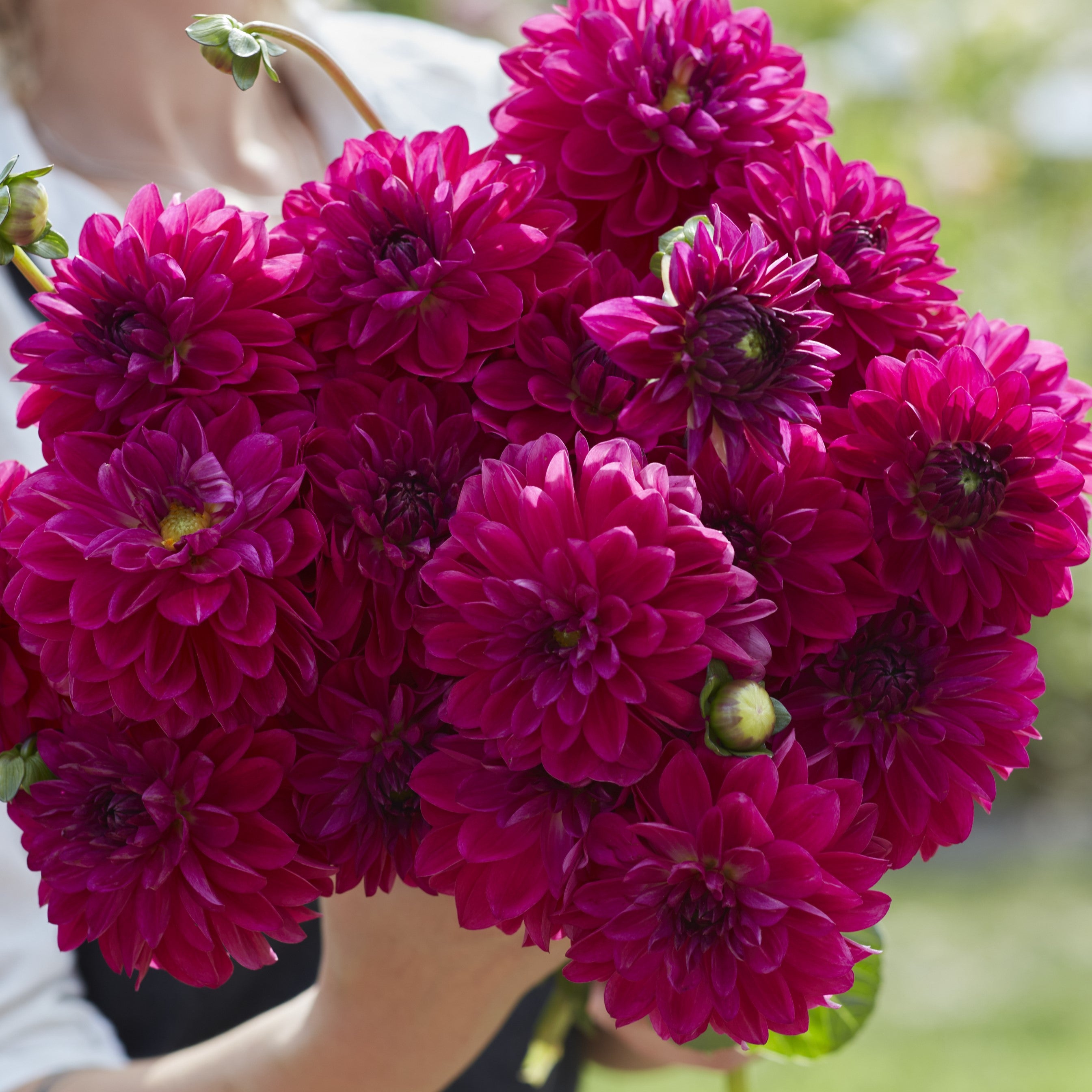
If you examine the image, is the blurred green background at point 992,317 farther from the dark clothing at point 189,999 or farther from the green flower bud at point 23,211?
the green flower bud at point 23,211

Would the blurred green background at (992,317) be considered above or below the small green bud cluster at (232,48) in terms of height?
below

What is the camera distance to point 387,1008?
0.46 meters

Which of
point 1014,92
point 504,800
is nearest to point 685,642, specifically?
point 504,800

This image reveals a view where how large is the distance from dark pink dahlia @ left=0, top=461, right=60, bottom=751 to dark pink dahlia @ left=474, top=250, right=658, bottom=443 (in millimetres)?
135

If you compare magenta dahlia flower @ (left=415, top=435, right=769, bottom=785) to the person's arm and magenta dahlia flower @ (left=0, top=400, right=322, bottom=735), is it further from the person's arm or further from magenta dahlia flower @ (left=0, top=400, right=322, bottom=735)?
the person's arm

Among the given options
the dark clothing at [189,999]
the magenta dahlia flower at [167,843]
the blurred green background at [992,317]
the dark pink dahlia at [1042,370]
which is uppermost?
the dark pink dahlia at [1042,370]

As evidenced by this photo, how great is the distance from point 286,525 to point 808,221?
0.56 ft

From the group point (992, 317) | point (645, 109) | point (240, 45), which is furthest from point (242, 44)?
point (992, 317)

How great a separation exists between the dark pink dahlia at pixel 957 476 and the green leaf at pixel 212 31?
0.68ft

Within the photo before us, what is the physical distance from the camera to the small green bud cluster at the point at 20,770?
32 centimetres

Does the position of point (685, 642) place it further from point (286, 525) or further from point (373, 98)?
point (373, 98)

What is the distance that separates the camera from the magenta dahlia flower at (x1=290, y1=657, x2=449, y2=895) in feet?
1.02

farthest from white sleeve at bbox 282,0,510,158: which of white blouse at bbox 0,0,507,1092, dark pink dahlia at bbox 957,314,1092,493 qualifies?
dark pink dahlia at bbox 957,314,1092,493

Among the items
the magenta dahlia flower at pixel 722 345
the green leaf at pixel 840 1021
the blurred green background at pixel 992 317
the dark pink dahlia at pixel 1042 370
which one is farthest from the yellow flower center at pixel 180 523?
the blurred green background at pixel 992 317
